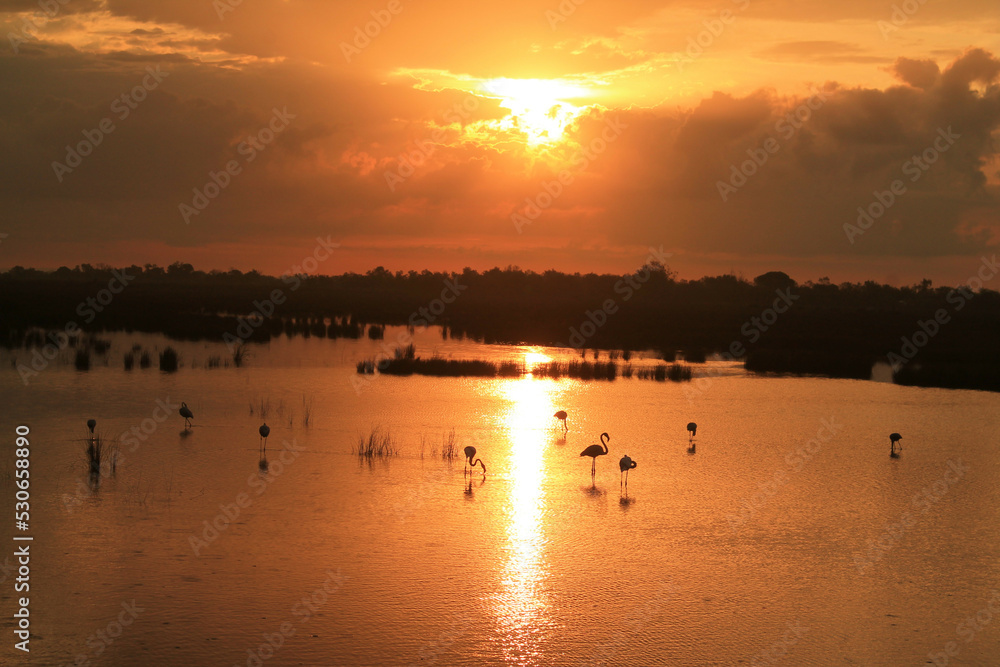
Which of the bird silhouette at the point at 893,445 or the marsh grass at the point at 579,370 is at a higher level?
the marsh grass at the point at 579,370

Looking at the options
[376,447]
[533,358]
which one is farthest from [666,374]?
[376,447]

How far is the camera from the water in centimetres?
757

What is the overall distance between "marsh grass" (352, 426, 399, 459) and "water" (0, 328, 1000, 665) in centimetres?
24

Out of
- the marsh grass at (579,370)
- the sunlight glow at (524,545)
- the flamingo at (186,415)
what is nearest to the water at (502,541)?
the sunlight glow at (524,545)

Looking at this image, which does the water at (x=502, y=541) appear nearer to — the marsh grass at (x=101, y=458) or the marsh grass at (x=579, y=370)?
the marsh grass at (x=101, y=458)

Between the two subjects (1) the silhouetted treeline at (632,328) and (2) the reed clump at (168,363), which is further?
(1) the silhouetted treeline at (632,328)

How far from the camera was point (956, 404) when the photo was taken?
76.3 ft

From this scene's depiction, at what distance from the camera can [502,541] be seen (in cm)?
1012

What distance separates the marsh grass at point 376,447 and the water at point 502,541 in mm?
243

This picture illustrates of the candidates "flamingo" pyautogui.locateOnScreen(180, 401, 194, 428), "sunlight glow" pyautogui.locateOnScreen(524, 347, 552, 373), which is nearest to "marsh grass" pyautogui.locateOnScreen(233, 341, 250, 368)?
"sunlight glow" pyautogui.locateOnScreen(524, 347, 552, 373)

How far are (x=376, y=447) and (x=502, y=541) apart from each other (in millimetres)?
5240

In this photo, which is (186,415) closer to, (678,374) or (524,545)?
(524,545)

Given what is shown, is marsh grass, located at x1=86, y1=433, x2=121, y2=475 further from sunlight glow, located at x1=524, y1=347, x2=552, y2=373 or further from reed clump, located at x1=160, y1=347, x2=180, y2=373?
sunlight glow, located at x1=524, y1=347, x2=552, y2=373

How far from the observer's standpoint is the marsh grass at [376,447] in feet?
47.5
